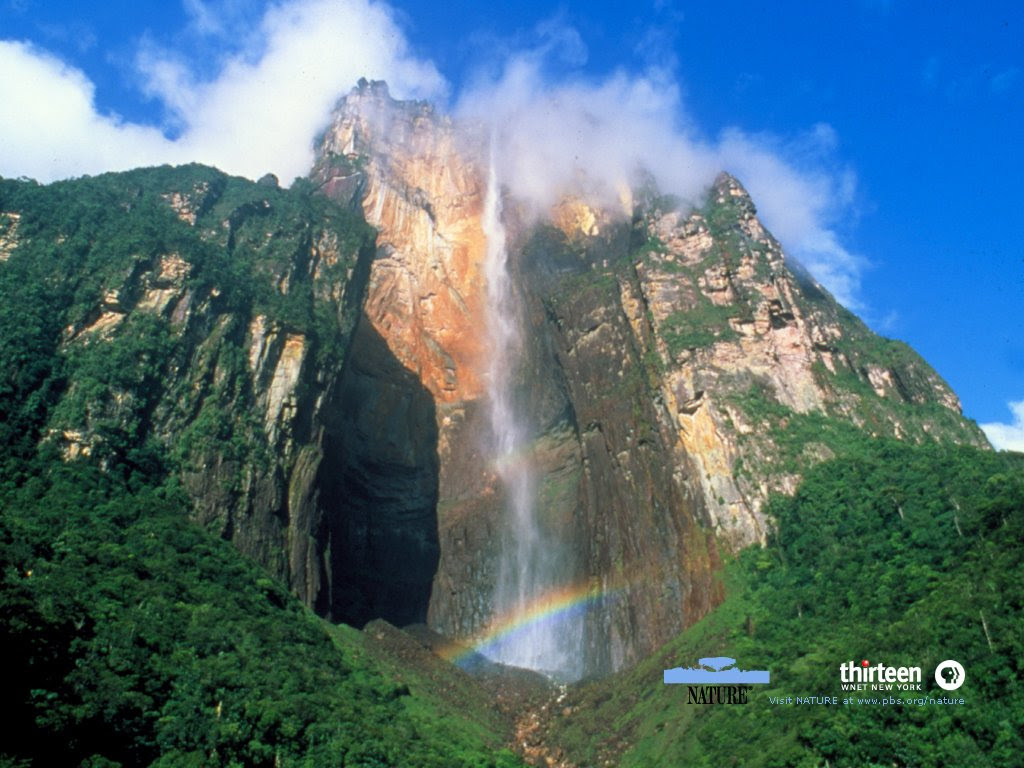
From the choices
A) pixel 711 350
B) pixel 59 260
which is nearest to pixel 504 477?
pixel 711 350

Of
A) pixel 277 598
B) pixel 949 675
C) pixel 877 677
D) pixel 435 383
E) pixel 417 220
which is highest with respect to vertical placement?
pixel 417 220

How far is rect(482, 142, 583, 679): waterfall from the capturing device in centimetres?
4988

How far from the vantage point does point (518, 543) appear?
55.9 meters

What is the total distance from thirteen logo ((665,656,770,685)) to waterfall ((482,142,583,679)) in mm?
10479

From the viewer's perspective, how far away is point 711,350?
5125 cm

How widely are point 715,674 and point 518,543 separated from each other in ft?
74.2

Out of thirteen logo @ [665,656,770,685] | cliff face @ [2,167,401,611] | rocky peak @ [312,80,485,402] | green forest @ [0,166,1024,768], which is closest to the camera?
green forest @ [0,166,1024,768]

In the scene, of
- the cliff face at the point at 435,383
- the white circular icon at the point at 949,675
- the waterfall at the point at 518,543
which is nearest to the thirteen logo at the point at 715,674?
the cliff face at the point at 435,383

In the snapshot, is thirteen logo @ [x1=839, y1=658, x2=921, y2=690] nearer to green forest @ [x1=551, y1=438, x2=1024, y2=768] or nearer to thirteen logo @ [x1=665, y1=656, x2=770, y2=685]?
green forest @ [x1=551, y1=438, x2=1024, y2=768]

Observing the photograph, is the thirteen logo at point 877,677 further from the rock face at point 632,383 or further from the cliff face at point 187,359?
the cliff face at point 187,359

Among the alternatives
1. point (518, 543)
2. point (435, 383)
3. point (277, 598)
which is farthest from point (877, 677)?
point (435, 383)

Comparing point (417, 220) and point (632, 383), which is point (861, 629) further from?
point (417, 220)

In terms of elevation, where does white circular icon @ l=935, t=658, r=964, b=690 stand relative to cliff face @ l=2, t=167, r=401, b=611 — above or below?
below

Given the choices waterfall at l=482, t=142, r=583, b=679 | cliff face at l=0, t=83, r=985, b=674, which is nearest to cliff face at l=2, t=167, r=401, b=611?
Result: cliff face at l=0, t=83, r=985, b=674
